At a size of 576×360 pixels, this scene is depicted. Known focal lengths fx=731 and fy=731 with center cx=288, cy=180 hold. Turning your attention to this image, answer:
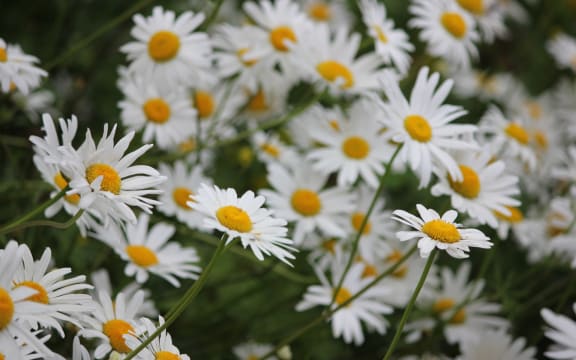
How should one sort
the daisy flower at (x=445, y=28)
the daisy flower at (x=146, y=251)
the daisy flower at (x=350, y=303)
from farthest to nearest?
the daisy flower at (x=445, y=28)
the daisy flower at (x=350, y=303)
the daisy flower at (x=146, y=251)

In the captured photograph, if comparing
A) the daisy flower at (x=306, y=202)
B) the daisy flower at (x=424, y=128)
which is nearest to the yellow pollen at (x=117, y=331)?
the daisy flower at (x=306, y=202)

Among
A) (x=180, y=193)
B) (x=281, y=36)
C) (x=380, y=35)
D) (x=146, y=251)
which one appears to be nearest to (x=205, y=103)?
(x=281, y=36)

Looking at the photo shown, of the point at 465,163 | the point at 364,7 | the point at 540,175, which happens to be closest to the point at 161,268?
the point at 465,163

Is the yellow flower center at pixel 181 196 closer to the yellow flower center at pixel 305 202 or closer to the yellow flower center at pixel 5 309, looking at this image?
the yellow flower center at pixel 305 202

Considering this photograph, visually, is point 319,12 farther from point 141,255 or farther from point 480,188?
point 141,255

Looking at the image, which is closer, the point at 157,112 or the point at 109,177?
the point at 109,177

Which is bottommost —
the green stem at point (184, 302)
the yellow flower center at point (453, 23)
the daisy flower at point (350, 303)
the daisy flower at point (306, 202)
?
the daisy flower at point (350, 303)

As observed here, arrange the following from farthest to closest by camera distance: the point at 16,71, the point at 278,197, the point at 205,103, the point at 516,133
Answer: the point at 205,103, the point at 516,133, the point at 278,197, the point at 16,71
